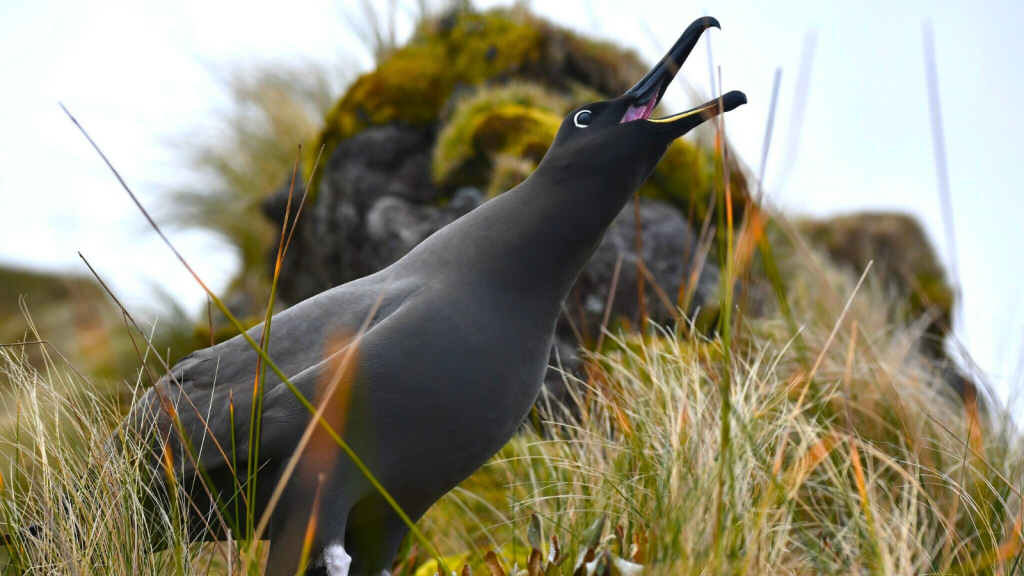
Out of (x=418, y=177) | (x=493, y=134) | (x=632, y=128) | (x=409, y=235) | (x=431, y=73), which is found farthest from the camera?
(x=431, y=73)

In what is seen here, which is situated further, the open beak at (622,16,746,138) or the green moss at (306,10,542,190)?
the green moss at (306,10,542,190)

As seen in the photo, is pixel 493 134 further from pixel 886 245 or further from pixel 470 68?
pixel 886 245

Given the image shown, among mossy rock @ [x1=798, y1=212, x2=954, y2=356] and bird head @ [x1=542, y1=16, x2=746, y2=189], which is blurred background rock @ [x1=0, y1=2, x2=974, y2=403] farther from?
bird head @ [x1=542, y1=16, x2=746, y2=189]

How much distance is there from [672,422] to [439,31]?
5853 millimetres

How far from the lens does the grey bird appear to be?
2.58 m

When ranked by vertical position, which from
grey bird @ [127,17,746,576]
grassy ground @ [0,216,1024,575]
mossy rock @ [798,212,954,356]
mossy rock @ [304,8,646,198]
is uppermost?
A: mossy rock @ [304,8,646,198]

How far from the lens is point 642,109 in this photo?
285cm

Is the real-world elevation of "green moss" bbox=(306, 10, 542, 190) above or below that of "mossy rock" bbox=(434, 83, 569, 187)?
above

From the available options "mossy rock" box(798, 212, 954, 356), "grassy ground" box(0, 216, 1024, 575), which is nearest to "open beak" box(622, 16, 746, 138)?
"grassy ground" box(0, 216, 1024, 575)

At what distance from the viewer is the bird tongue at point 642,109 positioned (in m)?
2.83

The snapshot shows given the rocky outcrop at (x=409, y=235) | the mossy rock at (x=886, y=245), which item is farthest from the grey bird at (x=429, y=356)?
the mossy rock at (x=886, y=245)

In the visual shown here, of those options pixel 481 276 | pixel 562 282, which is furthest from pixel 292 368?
pixel 562 282

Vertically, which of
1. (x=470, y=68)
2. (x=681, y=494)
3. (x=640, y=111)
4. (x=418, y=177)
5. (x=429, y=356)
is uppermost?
(x=470, y=68)

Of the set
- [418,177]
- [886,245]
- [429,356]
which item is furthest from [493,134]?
[886,245]
